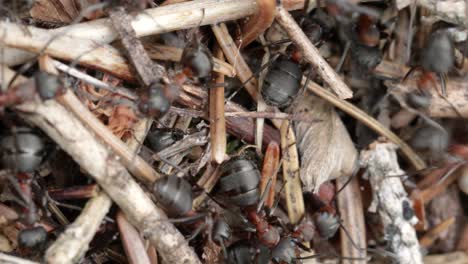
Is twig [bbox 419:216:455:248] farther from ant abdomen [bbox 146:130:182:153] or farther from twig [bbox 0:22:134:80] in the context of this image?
A: twig [bbox 0:22:134:80]

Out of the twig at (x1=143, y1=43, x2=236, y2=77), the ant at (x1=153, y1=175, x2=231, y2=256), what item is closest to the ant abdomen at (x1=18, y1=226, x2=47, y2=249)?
the ant at (x1=153, y1=175, x2=231, y2=256)

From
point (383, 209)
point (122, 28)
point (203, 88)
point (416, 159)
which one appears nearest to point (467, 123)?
point (416, 159)

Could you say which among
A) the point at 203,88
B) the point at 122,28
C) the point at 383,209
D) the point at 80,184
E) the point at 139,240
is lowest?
the point at 383,209

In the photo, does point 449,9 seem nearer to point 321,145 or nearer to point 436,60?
point 436,60

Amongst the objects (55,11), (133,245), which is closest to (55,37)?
(55,11)

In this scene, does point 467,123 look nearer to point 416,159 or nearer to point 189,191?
point 416,159

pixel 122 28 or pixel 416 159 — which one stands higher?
pixel 122 28

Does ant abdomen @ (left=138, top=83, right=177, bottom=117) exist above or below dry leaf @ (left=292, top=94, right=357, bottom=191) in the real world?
above
